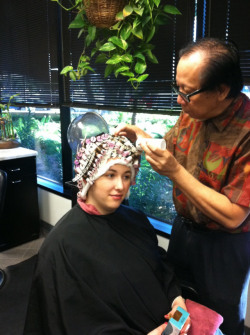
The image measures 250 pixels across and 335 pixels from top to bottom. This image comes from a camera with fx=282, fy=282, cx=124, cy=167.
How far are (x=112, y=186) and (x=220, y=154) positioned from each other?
49cm

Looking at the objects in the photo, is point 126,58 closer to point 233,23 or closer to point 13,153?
point 233,23

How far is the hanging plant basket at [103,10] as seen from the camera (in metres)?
1.60

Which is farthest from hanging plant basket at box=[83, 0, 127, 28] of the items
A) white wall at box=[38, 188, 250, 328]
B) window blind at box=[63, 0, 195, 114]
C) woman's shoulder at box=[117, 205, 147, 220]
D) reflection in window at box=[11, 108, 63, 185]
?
white wall at box=[38, 188, 250, 328]

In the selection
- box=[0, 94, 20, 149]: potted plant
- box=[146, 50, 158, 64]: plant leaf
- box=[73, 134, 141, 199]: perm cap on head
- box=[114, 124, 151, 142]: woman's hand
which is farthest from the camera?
box=[0, 94, 20, 149]: potted plant

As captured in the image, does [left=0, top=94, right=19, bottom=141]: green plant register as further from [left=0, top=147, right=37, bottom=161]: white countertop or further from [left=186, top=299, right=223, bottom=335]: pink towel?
[left=186, top=299, right=223, bottom=335]: pink towel

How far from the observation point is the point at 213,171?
120cm

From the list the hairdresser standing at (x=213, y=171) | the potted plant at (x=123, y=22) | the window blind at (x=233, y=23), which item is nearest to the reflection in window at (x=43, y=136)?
the potted plant at (x=123, y=22)

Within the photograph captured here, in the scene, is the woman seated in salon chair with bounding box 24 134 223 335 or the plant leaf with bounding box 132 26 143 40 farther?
the plant leaf with bounding box 132 26 143 40

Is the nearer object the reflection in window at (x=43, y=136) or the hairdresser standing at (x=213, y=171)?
the hairdresser standing at (x=213, y=171)

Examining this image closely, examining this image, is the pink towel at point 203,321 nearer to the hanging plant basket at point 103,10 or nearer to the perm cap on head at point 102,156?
the perm cap on head at point 102,156

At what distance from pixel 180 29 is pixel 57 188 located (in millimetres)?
2158

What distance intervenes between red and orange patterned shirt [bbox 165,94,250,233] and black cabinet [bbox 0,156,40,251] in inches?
79.1

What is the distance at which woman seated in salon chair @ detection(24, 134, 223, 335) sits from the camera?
118 cm

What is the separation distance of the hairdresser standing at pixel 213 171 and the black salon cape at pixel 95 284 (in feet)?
0.74
